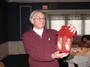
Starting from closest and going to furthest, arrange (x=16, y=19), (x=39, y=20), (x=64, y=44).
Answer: (x=64, y=44)
(x=39, y=20)
(x=16, y=19)


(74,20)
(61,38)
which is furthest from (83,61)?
(74,20)

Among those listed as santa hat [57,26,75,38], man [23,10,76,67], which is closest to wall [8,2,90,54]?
man [23,10,76,67]

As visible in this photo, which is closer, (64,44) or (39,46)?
(64,44)

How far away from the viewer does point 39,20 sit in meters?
2.12

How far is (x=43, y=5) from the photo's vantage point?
433 inches

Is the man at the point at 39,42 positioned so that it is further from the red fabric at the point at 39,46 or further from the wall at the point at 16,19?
the wall at the point at 16,19

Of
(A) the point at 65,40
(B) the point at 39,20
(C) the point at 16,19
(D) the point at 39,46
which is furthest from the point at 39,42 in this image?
(C) the point at 16,19

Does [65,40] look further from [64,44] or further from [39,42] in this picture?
[39,42]

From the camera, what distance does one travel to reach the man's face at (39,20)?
2104mm

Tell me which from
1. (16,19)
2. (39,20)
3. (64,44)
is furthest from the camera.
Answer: (16,19)

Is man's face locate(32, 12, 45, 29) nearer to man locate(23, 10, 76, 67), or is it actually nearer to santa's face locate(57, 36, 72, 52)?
man locate(23, 10, 76, 67)

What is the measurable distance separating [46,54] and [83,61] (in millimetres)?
3239

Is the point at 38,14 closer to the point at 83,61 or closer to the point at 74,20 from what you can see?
the point at 83,61

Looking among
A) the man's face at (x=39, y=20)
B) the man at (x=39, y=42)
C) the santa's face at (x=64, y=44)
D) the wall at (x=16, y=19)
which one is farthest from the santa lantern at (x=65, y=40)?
the wall at (x=16, y=19)
